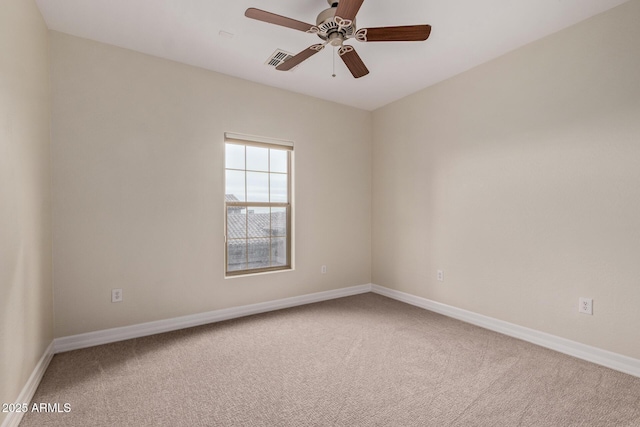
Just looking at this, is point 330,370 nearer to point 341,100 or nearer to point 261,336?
point 261,336

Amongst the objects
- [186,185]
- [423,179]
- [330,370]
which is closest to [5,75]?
[186,185]

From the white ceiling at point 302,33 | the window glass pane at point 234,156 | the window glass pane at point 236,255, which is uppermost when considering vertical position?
the white ceiling at point 302,33

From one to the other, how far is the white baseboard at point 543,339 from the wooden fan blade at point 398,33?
273 cm

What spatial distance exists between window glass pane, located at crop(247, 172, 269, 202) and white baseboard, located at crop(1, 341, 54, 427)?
2255mm

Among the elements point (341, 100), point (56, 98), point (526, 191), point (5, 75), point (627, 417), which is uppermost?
point (341, 100)

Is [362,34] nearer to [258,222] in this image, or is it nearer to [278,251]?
[258,222]

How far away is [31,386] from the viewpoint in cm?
200

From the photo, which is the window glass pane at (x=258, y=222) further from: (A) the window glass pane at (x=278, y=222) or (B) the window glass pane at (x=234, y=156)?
(B) the window glass pane at (x=234, y=156)

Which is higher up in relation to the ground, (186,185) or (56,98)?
(56,98)

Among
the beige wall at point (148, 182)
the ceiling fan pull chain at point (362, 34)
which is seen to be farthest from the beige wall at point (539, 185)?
the ceiling fan pull chain at point (362, 34)

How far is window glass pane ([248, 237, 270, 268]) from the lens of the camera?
3809 mm

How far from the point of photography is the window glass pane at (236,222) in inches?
143

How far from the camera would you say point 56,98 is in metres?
2.67

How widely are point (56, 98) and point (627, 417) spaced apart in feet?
15.4
